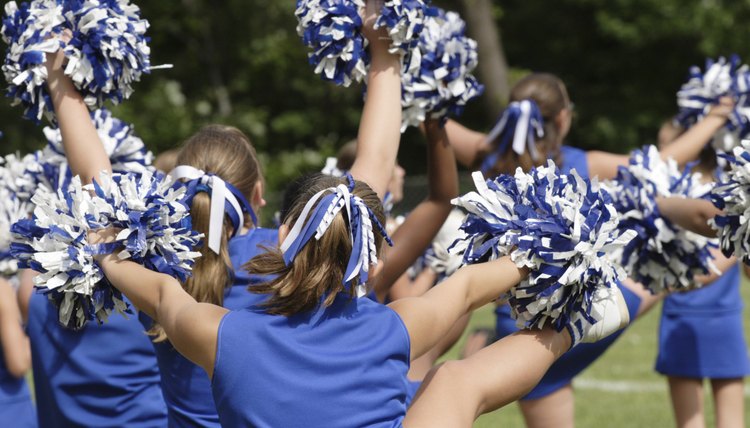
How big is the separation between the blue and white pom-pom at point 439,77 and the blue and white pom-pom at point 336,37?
313mm

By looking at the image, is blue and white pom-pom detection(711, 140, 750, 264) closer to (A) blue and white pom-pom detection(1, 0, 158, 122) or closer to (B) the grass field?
(A) blue and white pom-pom detection(1, 0, 158, 122)

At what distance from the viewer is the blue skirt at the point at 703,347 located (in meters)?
5.41

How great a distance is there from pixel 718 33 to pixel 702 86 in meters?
13.5

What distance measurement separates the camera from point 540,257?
105 inches

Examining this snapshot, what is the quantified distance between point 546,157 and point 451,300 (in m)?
2.06

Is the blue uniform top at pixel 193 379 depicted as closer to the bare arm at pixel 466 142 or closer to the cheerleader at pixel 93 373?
the cheerleader at pixel 93 373

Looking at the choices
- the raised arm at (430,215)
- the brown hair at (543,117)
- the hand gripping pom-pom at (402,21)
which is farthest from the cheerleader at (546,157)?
the hand gripping pom-pom at (402,21)

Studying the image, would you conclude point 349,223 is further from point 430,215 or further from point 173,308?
point 430,215

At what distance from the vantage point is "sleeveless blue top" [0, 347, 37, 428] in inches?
169

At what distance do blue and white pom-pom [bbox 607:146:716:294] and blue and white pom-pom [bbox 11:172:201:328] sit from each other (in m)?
1.88

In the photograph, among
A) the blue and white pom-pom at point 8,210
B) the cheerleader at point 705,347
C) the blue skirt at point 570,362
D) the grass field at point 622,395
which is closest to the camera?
the blue skirt at point 570,362

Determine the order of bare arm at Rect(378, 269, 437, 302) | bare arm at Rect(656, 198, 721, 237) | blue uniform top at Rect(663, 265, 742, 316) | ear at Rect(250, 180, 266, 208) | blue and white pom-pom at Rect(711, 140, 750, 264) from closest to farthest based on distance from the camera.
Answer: blue and white pom-pom at Rect(711, 140, 750, 264)
ear at Rect(250, 180, 266, 208)
bare arm at Rect(656, 198, 721, 237)
bare arm at Rect(378, 269, 437, 302)
blue uniform top at Rect(663, 265, 742, 316)

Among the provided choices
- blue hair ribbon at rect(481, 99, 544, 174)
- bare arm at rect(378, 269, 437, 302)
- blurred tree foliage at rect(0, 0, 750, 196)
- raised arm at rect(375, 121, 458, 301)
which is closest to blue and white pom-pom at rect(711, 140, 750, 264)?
raised arm at rect(375, 121, 458, 301)

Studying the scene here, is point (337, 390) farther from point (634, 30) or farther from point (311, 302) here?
point (634, 30)
